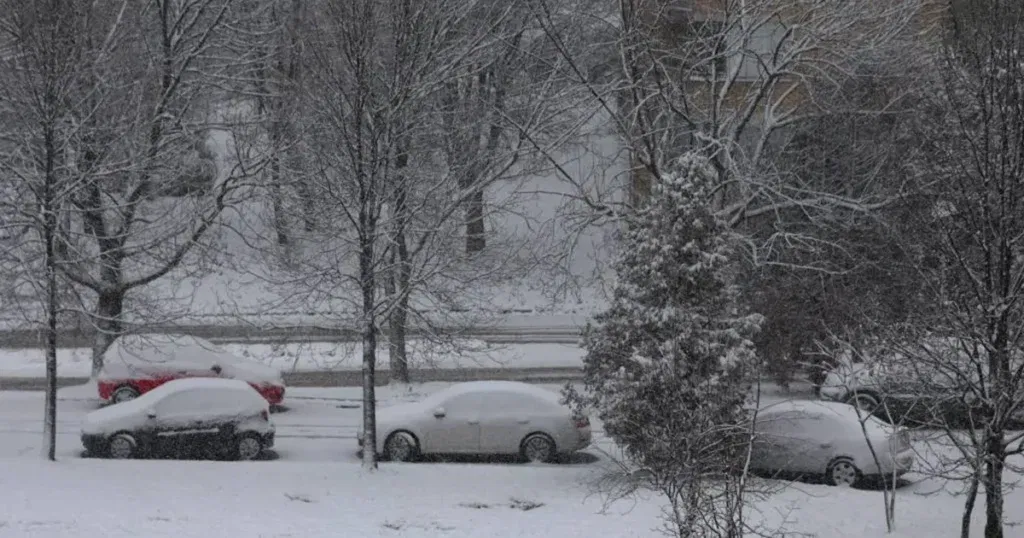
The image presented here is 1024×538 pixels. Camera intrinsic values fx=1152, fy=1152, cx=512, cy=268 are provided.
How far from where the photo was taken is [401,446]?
63.8ft

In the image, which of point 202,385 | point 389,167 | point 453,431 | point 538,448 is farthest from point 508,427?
point 202,385

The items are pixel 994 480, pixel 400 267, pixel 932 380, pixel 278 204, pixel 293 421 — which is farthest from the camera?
pixel 293 421

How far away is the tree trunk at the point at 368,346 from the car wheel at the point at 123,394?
20.0 ft

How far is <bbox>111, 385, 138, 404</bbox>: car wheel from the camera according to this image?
21.8 metres

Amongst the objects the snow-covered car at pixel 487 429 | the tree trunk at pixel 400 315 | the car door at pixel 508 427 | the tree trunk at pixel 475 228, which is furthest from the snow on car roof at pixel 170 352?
the car door at pixel 508 427

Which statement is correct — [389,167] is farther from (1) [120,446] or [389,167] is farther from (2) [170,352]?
(2) [170,352]

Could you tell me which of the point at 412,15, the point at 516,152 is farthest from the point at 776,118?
the point at 412,15

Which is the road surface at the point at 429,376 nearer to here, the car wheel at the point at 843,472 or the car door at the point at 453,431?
the car door at the point at 453,431

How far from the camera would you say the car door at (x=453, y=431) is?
19328 millimetres

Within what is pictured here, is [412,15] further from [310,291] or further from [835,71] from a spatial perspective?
[835,71]

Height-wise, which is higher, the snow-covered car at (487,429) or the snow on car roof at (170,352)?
the snow on car roof at (170,352)

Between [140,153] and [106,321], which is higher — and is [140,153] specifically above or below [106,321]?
above

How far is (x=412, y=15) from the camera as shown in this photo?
18500 mm

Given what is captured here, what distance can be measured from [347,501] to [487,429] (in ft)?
12.4
